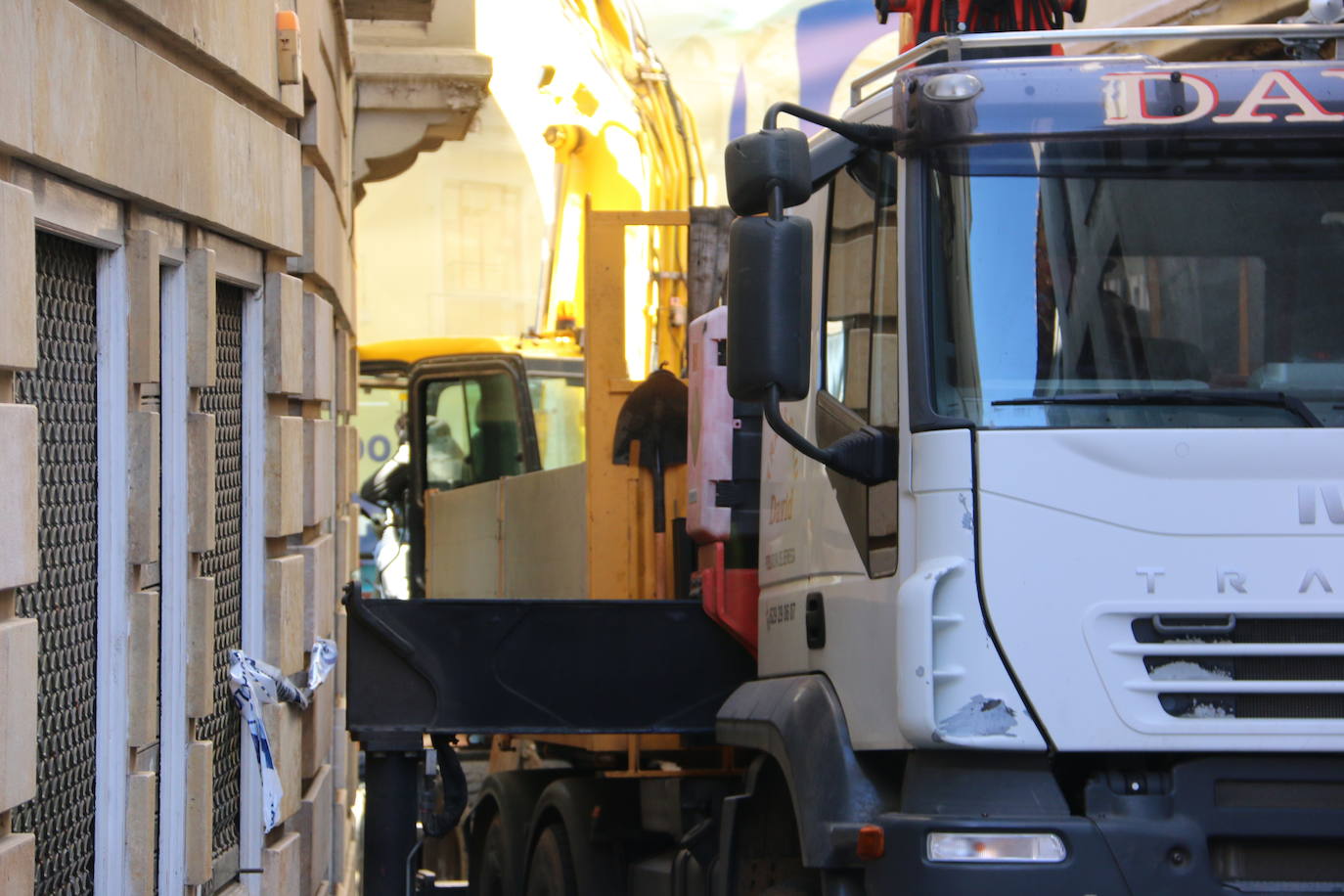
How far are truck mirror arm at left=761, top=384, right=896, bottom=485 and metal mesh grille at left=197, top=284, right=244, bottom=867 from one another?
204cm

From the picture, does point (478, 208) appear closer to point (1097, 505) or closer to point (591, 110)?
point (591, 110)

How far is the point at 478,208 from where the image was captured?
111 feet

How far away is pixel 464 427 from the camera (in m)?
13.3

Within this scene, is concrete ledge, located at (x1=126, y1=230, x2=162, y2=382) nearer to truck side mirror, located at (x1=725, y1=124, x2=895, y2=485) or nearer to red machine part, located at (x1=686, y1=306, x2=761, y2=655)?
truck side mirror, located at (x1=725, y1=124, x2=895, y2=485)

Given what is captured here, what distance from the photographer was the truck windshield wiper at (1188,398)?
4.47 meters

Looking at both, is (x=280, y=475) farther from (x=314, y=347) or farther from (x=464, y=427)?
(x=464, y=427)

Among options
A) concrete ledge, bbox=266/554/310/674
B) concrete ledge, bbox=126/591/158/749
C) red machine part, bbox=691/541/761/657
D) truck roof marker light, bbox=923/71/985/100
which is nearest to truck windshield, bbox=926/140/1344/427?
truck roof marker light, bbox=923/71/985/100

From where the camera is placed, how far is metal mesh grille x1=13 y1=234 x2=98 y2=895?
433cm

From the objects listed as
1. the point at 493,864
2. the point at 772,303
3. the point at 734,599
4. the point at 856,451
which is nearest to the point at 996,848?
the point at 856,451

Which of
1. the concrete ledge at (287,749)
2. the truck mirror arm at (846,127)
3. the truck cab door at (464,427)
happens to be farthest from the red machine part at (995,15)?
the truck cab door at (464,427)

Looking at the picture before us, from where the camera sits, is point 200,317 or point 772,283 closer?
point 772,283

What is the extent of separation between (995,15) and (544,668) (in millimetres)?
2690

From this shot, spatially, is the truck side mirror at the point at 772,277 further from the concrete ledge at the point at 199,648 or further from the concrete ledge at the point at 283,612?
the concrete ledge at the point at 283,612

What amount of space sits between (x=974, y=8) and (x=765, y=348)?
2.40 m
